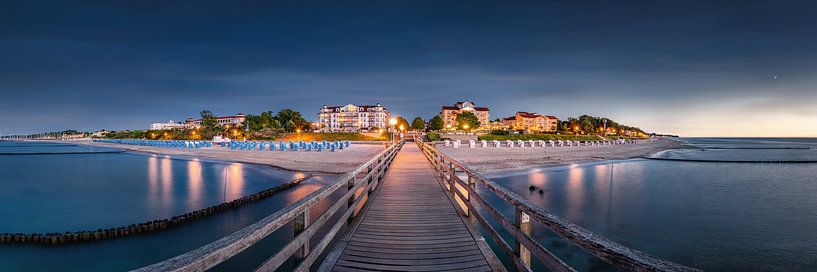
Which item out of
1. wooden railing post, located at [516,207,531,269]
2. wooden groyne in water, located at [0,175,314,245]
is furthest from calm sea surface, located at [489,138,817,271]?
wooden groyne in water, located at [0,175,314,245]

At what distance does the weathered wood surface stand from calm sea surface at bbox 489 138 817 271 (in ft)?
14.2

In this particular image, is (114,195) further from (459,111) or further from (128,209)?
(459,111)

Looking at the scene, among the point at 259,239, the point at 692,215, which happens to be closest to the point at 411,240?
the point at 259,239

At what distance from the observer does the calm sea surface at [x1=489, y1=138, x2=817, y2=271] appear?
952 centimetres

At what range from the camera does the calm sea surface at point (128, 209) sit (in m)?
9.26

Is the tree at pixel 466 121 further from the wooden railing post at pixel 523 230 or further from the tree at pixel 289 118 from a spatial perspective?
the wooden railing post at pixel 523 230

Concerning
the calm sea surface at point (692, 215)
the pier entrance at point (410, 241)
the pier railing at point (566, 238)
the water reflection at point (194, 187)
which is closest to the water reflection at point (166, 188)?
the water reflection at point (194, 187)

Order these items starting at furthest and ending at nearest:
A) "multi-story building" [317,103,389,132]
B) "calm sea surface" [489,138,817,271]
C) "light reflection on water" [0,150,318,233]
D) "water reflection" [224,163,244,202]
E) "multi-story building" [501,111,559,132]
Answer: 1. "multi-story building" [501,111,559,132]
2. "multi-story building" [317,103,389,132]
3. "water reflection" [224,163,244,202]
4. "light reflection on water" [0,150,318,233]
5. "calm sea surface" [489,138,817,271]

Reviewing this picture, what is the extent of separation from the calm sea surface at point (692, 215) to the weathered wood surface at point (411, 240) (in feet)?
14.2

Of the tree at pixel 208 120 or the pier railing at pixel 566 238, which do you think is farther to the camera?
the tree at pixel 208 120

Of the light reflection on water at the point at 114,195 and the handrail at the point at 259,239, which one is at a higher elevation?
the handrail at the point at 259,239

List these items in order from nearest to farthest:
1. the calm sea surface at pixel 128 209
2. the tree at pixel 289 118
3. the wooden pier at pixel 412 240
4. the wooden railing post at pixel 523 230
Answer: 1. the wooden pier at pixel 412 240
2. the wooden railing post at pixel 523 230
3. the calm sea surface at pixel 128 209
4. the tree at pixel 289 118

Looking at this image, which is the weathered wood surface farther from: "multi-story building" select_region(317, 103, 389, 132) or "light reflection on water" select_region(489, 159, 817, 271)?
"multi-story building" select_region(317, 103, 389, 132)

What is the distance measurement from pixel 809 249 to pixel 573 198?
7780 millimetres
